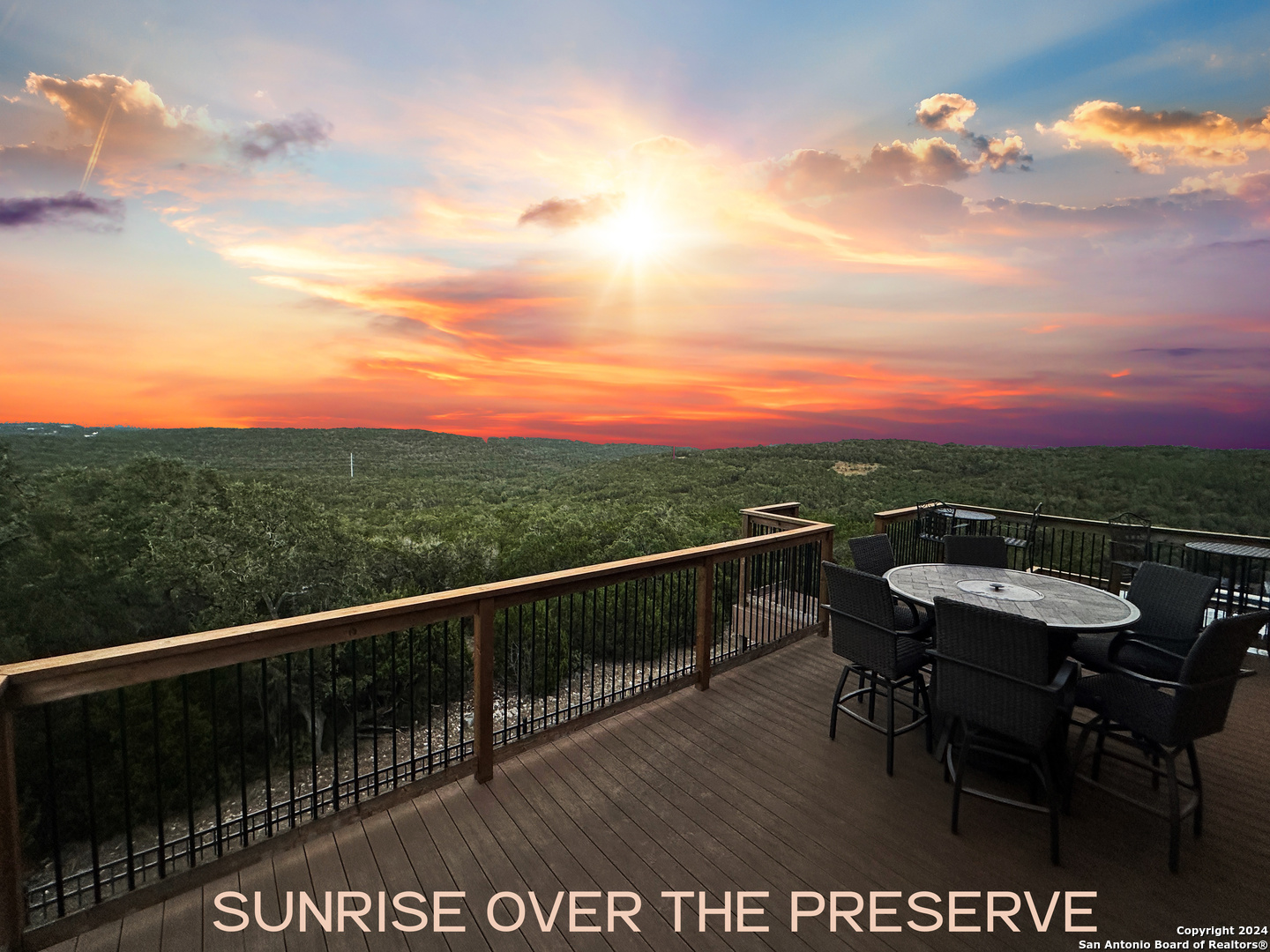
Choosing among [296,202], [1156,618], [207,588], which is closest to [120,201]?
[296,202]

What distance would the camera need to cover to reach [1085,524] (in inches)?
226

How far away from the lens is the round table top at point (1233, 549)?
4.50 m

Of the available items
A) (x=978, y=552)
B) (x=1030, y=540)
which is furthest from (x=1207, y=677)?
(x=1030, y=540)

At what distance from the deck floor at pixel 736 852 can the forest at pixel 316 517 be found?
50.1 ft

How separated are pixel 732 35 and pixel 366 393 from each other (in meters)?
21.4

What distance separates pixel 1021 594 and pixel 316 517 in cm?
1988

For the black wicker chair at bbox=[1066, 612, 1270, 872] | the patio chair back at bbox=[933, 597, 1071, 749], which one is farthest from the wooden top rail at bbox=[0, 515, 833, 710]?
the black wicker chair at bbox=[1066, 612, 1270, 872]

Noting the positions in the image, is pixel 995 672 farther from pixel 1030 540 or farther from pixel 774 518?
pixel 1030 540

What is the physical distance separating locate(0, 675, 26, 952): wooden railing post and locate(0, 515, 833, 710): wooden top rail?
11 cm

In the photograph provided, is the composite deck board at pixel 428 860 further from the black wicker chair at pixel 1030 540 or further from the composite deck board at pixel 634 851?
the black wicker chair at pixel 1030 540

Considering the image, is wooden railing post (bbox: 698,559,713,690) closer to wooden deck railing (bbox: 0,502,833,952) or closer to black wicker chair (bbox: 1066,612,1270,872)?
wooden deck railing (bbox: 0,502,833,952)

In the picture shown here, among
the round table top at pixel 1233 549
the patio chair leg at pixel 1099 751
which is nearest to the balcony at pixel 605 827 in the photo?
the patio chair leg at pixel 1099 751

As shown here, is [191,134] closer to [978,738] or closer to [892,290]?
[892,290]

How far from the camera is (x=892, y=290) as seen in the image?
30.3 feet
